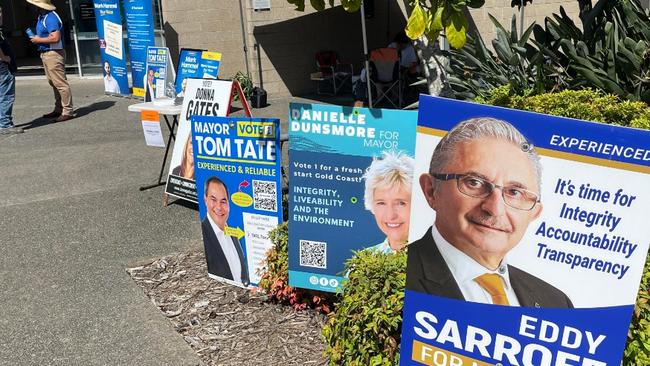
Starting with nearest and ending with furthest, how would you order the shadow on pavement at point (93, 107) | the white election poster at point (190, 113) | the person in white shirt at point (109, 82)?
1. the white election poster at point (190, 113)
2. the shadow on pavement at point (93, 107)
3. the person in white shirt at point (109, 82)

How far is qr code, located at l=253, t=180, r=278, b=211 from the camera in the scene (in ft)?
14.7

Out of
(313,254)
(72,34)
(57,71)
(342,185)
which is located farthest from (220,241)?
(72,34)

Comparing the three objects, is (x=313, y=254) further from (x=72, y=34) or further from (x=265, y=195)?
(x=72, y=34)

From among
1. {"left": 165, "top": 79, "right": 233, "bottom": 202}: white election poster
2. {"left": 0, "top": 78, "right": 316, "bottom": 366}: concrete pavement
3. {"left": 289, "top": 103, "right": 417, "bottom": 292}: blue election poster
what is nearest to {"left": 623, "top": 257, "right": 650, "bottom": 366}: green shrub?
{"left": 289, "top": 103, "right": 417, "bottom": 292}: blue election poster

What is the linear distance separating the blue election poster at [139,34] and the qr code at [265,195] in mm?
9149

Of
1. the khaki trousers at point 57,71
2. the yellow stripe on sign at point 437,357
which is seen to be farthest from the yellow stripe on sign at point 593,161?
the khaki trousers at point 57,71

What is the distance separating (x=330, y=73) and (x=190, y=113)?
8954 millimetres

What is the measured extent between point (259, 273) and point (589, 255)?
2879 mm

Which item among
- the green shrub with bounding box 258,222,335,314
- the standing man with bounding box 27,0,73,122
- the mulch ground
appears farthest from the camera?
the standing man with bounding box 27,0,73,122

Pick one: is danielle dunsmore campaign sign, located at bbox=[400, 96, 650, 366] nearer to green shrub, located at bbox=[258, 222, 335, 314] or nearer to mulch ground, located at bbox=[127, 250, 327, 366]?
mulch ground, located at bbox=[127, 250, 327, 366]

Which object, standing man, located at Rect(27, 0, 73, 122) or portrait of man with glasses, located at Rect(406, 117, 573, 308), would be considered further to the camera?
standing man, located at Rect(27, 0, 73, 122)

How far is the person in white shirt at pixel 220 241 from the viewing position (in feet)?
15.5

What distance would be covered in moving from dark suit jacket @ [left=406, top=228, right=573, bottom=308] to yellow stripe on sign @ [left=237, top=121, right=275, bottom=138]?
210cm

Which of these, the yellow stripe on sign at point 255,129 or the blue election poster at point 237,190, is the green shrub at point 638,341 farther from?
the yellow stripe on sign at point 255,129
